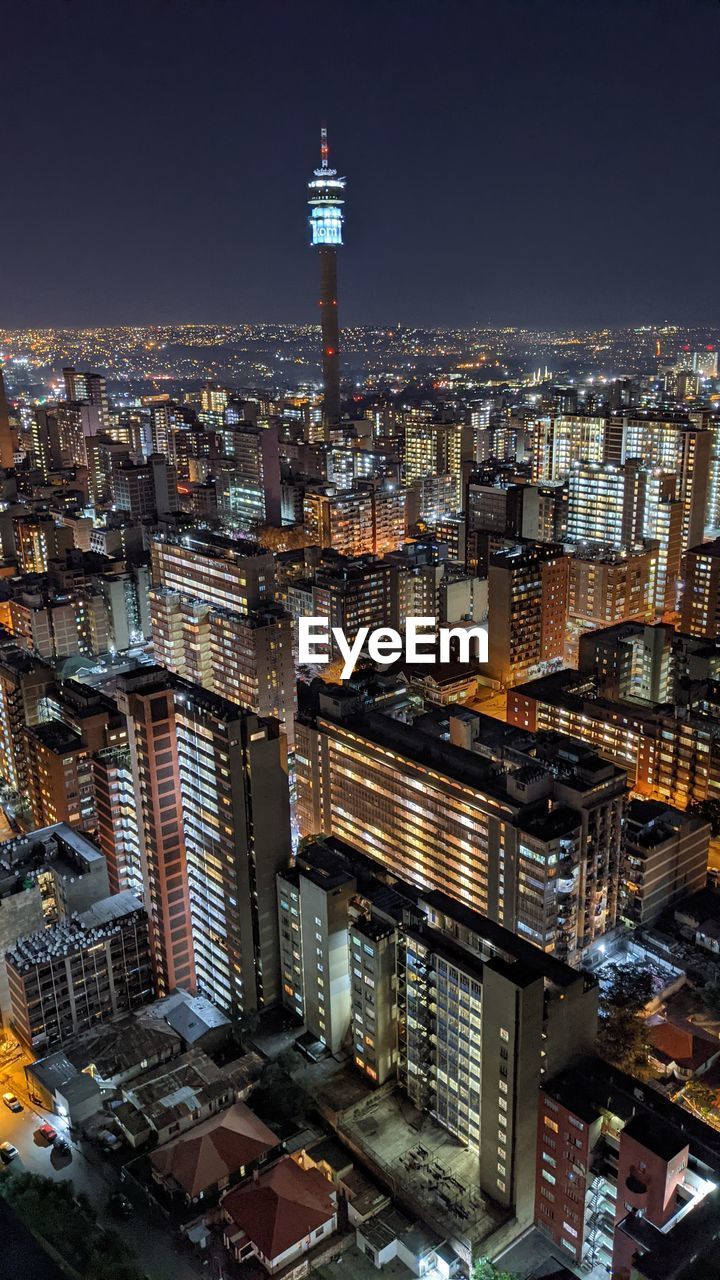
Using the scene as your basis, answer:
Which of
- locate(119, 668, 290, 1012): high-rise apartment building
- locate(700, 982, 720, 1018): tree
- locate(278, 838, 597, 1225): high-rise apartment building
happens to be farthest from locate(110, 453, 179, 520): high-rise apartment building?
locate(700, 982, 720, 1018): tree

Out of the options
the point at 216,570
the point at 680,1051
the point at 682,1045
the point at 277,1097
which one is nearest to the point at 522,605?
the point at 216,570

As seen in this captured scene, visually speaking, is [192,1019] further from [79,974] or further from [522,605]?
[522,605]

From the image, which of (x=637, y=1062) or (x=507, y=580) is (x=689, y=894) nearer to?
(x=637, y=1062)

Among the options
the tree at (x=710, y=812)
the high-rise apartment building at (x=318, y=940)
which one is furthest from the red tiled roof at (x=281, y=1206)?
the tree at (x=710, y=812)

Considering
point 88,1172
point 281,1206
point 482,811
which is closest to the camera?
point 281,1206

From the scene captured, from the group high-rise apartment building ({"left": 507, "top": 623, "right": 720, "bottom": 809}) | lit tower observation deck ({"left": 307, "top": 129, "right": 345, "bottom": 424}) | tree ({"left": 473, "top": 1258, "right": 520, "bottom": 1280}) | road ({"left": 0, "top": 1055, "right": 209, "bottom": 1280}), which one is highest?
lit tower observation deck ({"left": 307, "top": 129, "right": 345, "bottom": 424})

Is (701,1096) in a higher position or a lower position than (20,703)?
lower

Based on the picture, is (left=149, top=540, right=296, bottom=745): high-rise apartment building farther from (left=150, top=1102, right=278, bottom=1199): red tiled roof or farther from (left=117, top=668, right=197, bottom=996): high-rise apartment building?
(left=150, top=1102, right=278, bottom=1199): red tiled roof
